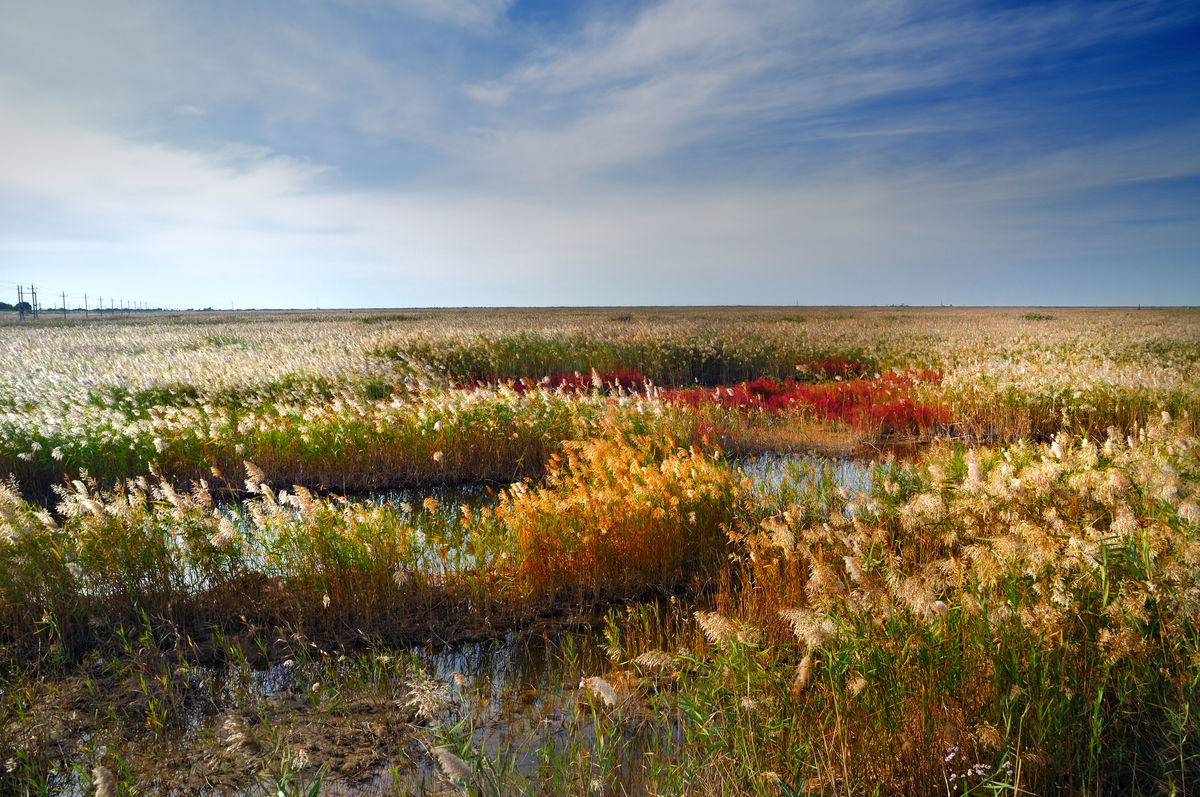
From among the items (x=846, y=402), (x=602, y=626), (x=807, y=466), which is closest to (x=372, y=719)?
(x=602, y=626)

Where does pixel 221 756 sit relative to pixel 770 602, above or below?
below

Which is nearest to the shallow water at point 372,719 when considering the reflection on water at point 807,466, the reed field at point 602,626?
the reed field at point 602,626

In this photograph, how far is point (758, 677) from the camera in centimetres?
329

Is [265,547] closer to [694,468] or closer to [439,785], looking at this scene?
[439,785]

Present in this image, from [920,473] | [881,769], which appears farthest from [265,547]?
[920,473]

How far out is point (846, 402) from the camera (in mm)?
12867

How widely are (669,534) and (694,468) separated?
0.70m

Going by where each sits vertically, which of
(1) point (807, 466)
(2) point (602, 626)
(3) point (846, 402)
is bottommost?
(2) point (602, 626)

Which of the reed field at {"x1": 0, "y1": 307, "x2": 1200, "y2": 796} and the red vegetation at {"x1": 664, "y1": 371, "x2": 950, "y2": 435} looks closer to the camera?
the reed field at {"x1": 0, "y1": 307, "x2": 1200, "y2": 796}

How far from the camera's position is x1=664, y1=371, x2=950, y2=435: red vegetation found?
38.1 feet

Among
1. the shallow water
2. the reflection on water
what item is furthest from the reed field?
the reflection on water

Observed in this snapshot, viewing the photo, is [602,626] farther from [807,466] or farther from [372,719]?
[807,466]

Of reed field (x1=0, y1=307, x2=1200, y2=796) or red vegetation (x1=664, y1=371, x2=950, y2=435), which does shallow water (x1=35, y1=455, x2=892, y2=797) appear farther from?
red vegetation (x1=664, y1=371, x2=950, y2=435)

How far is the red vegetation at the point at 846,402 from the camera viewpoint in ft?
38.1
